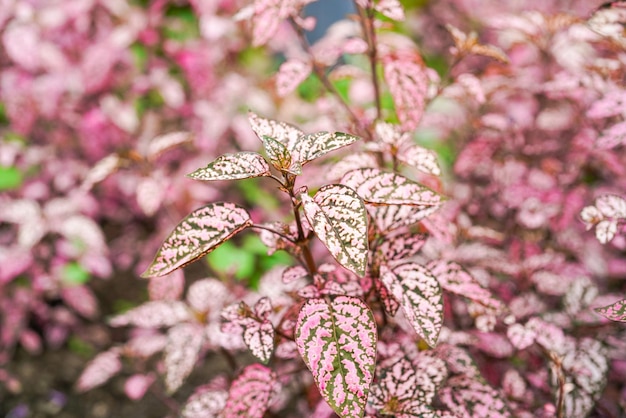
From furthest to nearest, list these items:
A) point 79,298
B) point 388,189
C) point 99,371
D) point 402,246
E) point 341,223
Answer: point 79,298
point 99,371
point 402,246
point 388,189
point 341,223


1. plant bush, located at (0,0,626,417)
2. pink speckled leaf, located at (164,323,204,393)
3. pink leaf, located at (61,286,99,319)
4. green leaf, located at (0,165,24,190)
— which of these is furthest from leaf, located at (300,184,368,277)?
green leaf, located at (0,165,24,190)

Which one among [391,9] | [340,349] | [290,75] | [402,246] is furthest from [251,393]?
[391,9]

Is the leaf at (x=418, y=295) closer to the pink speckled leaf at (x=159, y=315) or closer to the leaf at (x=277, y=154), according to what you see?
the leaf at (x=277, y=154)

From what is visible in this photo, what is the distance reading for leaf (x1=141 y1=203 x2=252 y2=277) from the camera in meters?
0.71

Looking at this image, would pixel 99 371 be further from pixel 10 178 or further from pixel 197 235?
pixel 10 178

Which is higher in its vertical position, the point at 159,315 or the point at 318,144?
the point at 318,144

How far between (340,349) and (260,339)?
15cm

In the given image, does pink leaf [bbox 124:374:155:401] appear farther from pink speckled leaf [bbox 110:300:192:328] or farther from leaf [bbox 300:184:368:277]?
leaf [bbox 300:184:368:277]

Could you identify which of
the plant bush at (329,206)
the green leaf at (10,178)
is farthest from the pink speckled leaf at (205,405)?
the green leaf at (10,178)

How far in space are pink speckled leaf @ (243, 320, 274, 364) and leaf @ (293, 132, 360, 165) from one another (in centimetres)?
28

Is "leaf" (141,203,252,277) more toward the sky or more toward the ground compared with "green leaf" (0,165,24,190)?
more toward the sky

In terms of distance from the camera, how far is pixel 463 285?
95 centimetres

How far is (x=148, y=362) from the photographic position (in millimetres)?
Result: 1932

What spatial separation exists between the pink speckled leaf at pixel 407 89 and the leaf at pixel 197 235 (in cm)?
46
